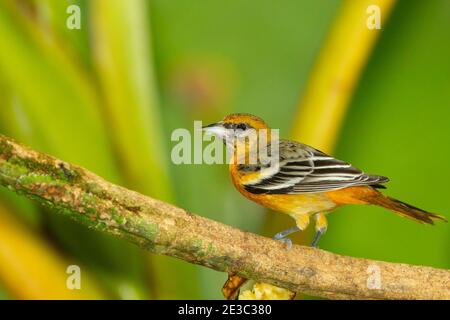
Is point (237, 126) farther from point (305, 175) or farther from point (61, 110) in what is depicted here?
point (61, 110)

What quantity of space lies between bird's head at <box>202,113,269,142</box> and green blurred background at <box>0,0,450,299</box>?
155mm

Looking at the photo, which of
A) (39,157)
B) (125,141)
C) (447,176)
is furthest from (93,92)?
(447,176)

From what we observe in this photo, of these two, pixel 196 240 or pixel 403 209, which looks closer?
pixel 196 240

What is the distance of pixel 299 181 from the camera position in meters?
1.36

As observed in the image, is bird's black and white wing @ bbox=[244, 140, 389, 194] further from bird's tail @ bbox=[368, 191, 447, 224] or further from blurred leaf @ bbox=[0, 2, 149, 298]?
blurred leaf @ bbox=[0, 2, 149, 298]

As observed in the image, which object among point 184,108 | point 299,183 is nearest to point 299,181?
point 299,183

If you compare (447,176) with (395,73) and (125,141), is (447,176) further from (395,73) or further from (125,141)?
(125,141)

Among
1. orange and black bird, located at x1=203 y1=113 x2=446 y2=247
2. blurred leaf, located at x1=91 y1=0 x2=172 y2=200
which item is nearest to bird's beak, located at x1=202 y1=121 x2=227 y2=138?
orange and black bird, located at x1=203 y1=113 x2=446 y2=247

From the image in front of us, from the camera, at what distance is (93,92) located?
1.65 meters

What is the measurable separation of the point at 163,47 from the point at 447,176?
83 centimetres

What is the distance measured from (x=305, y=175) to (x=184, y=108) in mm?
521

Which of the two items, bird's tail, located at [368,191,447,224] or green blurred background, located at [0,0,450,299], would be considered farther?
green blurred background, located at [0,0,450,299]

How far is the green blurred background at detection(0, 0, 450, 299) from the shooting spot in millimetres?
1558

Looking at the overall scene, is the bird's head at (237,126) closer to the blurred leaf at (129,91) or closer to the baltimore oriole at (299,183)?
the baltimore oriole at (299,183)
